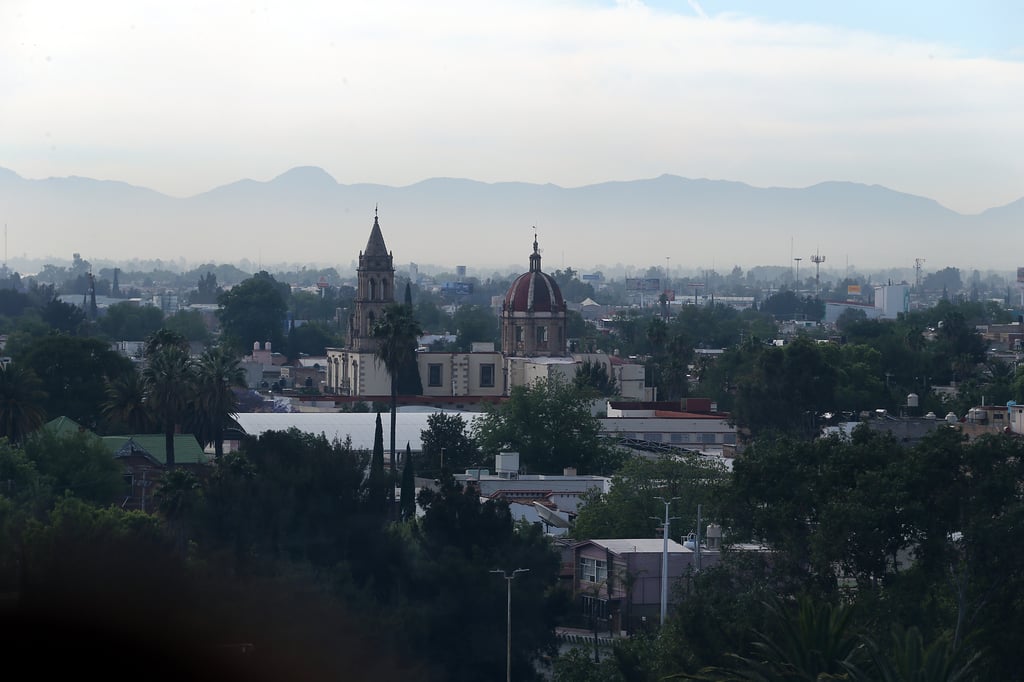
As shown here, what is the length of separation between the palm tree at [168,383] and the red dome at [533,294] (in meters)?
39.3

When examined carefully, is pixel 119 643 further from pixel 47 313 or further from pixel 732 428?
pixel 47 313

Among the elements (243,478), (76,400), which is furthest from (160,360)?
(243,478)

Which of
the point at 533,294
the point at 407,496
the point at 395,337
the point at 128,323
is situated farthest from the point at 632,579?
the point at 128,323

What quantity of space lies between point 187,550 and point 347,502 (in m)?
3.93

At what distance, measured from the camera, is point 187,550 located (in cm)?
4666

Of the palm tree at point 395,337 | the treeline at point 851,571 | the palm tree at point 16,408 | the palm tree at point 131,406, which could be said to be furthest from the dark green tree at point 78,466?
the treeline at point 851,571

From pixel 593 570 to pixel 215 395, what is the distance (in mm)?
26014

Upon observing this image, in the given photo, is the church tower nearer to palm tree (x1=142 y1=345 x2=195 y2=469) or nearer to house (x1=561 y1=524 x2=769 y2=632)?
palm tree (x1=142 y1=345 x2=195 y2=469)

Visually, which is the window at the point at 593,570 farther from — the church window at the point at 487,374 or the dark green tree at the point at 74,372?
the church window at the point at 487,374

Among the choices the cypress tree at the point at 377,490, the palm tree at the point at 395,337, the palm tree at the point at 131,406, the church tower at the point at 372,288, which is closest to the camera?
the cypress tree at the point at 377,490

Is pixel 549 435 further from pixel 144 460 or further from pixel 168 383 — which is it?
pixel 144 460

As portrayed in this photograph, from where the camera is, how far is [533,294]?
108125 millimetres

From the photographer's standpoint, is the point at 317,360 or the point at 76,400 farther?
the point at 317,360

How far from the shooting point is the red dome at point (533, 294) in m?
108
